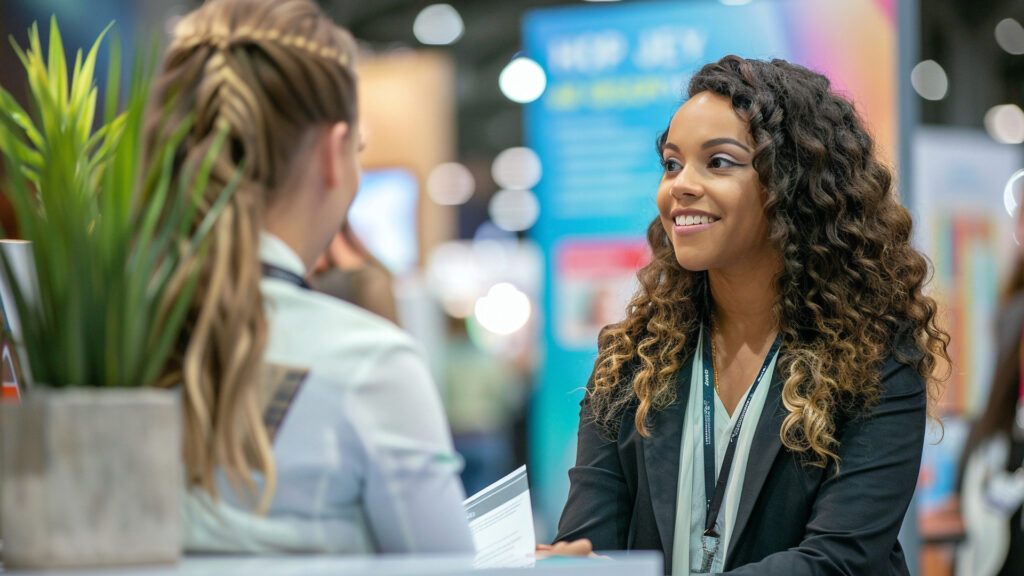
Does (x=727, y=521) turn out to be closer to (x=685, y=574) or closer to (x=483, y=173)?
(x=685, y=574)

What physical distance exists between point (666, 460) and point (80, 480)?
1.16m

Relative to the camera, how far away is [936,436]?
4.62 meters

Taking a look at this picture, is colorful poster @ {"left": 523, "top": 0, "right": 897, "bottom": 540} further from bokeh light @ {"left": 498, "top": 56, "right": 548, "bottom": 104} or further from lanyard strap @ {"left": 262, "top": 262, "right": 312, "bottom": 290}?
bokeh light @ {"left": 498, "top": 56, "right": 548, "bottom": 104}

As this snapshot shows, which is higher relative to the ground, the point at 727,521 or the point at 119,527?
the point at 119,527

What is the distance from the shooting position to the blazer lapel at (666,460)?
77.7 inches

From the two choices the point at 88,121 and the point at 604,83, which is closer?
the point at 88,121

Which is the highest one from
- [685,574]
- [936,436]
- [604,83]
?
[604,83]

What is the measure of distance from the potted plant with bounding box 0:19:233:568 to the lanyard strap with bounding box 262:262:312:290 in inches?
3.8

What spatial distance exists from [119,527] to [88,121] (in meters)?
0.80

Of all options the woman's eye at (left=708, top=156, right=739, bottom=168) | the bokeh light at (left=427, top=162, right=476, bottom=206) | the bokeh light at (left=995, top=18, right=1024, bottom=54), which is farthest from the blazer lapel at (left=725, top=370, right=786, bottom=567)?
the bokeh light at (left=427, top=162, right=476, bottom=206)

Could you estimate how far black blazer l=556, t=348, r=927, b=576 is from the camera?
1854 millimetres

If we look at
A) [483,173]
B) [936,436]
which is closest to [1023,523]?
[936,436]

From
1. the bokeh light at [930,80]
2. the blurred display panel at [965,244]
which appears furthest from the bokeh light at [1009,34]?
the blurred display panel at [965,244]

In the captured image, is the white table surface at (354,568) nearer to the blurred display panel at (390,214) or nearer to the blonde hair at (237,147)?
the blonde hair at (237,147)
